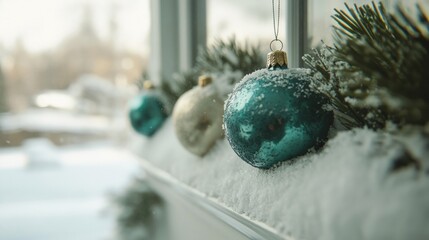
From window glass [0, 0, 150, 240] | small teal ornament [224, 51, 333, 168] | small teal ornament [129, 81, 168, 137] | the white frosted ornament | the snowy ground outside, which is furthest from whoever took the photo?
window glass [0, 0, 150, 240]

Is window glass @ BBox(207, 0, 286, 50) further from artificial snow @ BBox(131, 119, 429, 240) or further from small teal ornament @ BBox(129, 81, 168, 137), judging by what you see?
artificial snow @ BBox(131, 119, 429, 240)

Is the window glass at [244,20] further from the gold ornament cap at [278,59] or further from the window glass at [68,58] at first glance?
the window glass at [68,58]

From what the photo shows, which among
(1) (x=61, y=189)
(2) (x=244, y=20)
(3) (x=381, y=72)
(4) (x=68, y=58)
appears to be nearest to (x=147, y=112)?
(2) (x=244, y=20)

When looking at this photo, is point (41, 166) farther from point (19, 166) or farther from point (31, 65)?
point (31, 65)

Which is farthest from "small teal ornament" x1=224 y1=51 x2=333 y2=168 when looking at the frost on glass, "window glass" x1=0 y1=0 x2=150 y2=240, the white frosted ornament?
"window glass" x1=0 y1=0 x2=150 y2=240

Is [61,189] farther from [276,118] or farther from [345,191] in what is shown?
[345,191]

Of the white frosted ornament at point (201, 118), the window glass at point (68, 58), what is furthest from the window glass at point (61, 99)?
the white frosted ornament at point (201, 118)
